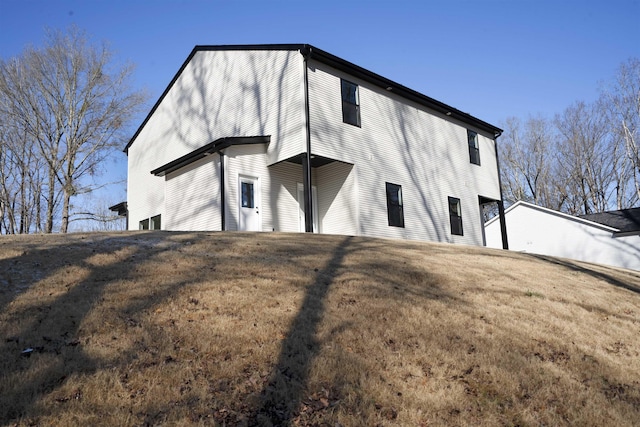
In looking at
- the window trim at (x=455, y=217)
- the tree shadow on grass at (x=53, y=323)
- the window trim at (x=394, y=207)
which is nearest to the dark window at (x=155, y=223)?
the window trim at (x=394, y=207)

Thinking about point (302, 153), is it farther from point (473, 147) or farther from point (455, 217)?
point (473, 147)

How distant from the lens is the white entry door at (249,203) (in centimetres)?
1619

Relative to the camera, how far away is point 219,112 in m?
19.0

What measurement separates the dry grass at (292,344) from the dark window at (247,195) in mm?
6887

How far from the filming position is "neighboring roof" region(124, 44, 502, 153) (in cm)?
1619

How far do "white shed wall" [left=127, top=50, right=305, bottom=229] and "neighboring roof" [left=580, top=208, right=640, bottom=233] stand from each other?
65.3ft

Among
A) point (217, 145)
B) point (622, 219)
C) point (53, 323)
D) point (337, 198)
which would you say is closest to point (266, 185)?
point (217, 145)

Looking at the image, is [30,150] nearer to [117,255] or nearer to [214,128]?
[214,128]

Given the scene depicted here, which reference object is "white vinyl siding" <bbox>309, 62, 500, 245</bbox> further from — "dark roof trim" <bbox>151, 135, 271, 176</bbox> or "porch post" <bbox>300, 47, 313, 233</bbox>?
"dark roof trim" <bbox>151, 135, 271, 176</bbox>

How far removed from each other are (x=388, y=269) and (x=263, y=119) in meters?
9.55

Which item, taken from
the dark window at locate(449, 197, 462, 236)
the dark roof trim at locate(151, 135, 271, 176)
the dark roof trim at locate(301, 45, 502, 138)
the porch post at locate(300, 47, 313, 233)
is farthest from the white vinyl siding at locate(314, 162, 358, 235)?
the dark window at locate(449, 197, 462, 236)

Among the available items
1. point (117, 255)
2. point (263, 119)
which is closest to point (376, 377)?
point (117, 255)

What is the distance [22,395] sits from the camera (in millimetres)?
3951

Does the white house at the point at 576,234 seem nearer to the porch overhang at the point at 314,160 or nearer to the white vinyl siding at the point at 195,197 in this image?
the porch overhang at the point at 314,160
